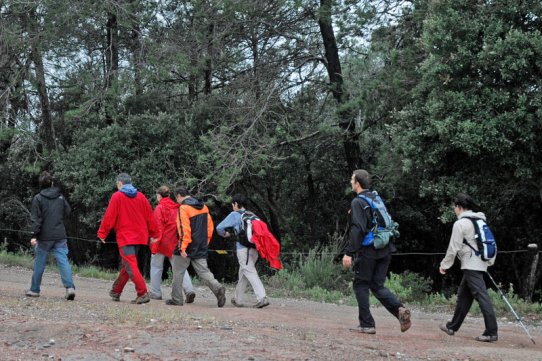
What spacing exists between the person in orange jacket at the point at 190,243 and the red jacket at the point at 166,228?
0.31 m

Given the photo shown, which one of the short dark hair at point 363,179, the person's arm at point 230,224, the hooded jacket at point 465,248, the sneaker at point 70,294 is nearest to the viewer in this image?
the short dark hair at point 363,179

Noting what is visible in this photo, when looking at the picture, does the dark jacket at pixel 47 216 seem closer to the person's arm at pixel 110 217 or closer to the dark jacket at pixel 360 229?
the person's arm at pixel 110 217

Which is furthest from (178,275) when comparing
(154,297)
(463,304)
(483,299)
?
(483,299)

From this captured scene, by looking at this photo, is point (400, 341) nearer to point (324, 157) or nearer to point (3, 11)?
point (324, 157)

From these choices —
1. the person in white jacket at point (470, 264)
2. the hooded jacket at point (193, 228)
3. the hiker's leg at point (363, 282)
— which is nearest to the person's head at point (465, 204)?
the person in white jacket at point (470, 264)

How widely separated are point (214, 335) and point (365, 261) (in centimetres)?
192

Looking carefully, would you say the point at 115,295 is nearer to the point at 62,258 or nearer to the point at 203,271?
the point at 62,258

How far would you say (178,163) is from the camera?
61.8 ft

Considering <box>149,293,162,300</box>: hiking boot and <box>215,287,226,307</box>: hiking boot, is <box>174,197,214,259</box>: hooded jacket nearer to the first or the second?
<box>215,287,226,307</box>: hiking boot

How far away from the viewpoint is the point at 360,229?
297 inches

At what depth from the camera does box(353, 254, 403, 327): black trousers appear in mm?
7672

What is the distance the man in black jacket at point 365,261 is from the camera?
7586 millimetres

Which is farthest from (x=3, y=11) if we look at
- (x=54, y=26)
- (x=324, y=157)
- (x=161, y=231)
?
(x=161, y=231)

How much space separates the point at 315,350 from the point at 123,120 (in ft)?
45.5
